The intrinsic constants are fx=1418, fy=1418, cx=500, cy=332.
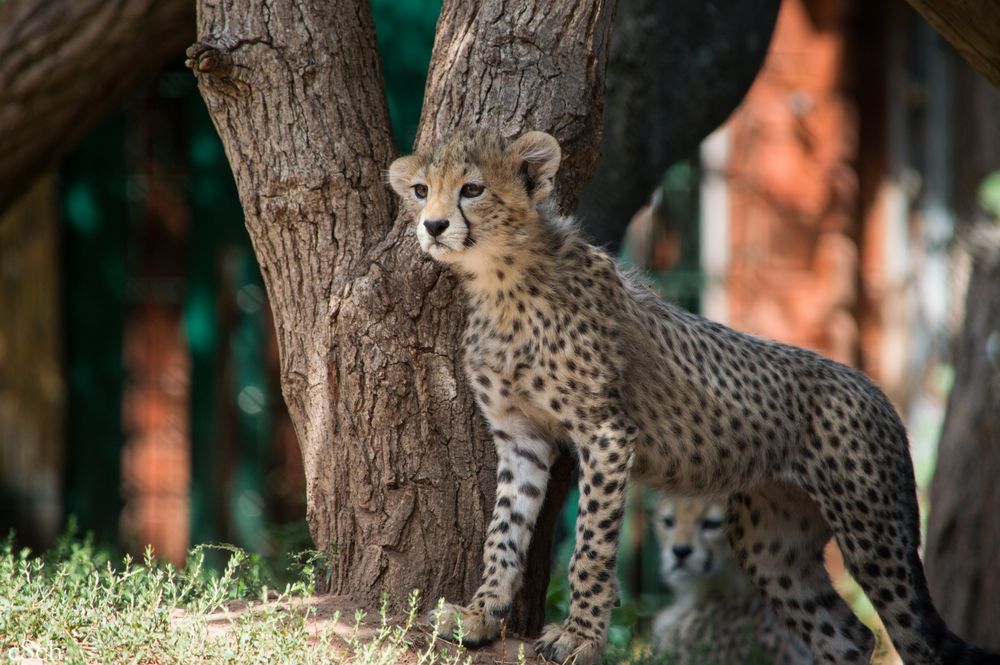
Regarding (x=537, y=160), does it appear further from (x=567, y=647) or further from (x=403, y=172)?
(x=567, y=647)

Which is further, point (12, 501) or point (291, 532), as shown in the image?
point (12, 501)

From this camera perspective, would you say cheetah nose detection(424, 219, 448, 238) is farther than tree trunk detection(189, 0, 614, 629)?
No

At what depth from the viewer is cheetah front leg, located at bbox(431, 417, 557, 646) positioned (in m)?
3.84

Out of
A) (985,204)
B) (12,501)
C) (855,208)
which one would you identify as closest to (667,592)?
(855,208)

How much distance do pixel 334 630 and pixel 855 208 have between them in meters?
5.38

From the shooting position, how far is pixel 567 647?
3.80 metres

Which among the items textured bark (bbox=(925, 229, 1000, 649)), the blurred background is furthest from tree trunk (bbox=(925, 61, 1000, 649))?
the blurred background

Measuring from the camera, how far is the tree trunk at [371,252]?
4.03 meters

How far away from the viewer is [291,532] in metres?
5.59

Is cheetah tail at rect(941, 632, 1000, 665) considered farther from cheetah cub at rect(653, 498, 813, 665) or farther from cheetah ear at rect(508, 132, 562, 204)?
cheetah ear at rect(508, 132, 562, 204)

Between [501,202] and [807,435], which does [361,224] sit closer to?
[501,202]

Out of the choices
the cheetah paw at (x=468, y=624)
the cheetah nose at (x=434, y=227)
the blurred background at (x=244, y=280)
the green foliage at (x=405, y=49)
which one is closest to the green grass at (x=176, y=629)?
the cheetah paw at (x=468, y=624)

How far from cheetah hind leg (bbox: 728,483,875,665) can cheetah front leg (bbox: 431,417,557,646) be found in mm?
831

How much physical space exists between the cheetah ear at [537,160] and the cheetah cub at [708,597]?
6.30 feet
